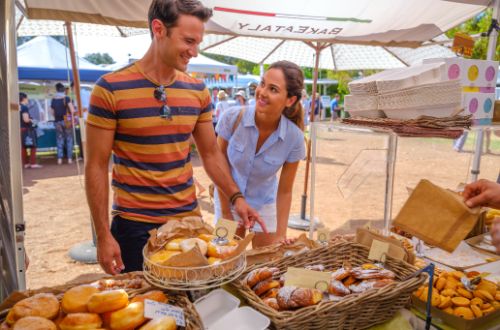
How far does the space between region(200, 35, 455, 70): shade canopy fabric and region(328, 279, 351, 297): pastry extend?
4.56 metres

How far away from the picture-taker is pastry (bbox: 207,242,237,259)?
110 cm

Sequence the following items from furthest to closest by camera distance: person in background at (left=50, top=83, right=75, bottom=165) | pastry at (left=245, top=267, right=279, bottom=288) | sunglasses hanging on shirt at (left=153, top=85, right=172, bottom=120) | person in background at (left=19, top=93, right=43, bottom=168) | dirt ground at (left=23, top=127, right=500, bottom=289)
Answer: person in background at (left=50, top=83, right=75, bottom=165), person in background at (left=19, top=93, right=43, bottom=168), dirt ground at (left=23, top=127, right=500, bottom=289), sunglasses hanging on shirt at (left=153, top=85, right=172, bottom=120), pastry at (left=245, top=267, right=279, bottom=288)

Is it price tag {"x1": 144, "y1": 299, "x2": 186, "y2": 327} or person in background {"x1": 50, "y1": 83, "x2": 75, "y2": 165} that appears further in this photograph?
person in background {"x1": 50, "y1": 83, "x2": 75, "y2": 165}

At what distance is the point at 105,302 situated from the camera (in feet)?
3.07

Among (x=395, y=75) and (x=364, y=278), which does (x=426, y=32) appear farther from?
(x=364, y=278)

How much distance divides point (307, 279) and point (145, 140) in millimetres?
933

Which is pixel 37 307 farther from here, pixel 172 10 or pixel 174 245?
pixel 172 10

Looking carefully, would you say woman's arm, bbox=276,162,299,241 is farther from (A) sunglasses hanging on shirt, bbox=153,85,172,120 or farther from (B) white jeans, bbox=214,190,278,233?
(A) sunglasses hanging on shirt, bbox=153,85,172,120

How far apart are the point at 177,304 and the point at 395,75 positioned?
1685mm

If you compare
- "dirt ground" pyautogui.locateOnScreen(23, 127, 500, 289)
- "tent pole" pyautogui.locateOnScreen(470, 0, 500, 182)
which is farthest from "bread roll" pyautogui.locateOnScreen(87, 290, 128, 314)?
"tent pole" pyautogui.locateOnScreen(470, 0, 500, 182)

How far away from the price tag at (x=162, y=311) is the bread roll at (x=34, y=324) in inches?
8.4

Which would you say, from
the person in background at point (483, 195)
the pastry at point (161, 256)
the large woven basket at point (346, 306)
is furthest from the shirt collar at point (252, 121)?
the pastry at point (161, 256)

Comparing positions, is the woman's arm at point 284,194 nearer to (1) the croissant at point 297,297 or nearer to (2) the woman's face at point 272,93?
(2) the woman's face at point 272,93

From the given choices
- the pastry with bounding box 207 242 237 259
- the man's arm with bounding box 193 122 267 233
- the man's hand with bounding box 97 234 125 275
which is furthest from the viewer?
the man's arm with bounding box 193 122 267 233
